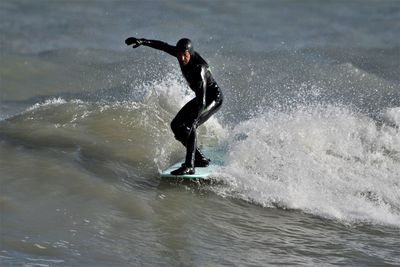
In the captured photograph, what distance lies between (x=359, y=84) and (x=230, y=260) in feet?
32.5

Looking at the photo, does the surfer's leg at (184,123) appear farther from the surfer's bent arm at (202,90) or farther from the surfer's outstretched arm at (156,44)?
the surfer's outstretched arm at (156,44)

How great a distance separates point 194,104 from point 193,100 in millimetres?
77

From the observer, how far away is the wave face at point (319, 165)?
8852mm

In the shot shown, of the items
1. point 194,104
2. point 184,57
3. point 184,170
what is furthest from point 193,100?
point 184,170

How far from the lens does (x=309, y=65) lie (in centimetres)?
1709

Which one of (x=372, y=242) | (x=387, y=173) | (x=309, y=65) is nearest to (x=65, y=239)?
(x=372, y=242)

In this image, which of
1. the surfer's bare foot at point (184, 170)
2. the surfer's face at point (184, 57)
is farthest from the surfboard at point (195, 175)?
the surfer's face at point (184, 57)

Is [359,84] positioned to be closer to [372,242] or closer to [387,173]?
[387,173]

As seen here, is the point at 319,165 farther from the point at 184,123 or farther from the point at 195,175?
the point at 184,123

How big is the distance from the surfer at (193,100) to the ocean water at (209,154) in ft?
1.85

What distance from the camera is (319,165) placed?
975 centimetres

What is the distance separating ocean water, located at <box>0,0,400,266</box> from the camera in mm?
7277

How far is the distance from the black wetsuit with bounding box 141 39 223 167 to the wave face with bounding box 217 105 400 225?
74 cm

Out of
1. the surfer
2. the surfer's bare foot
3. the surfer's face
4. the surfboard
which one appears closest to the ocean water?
the surfboard
